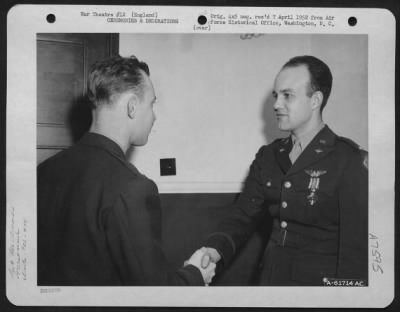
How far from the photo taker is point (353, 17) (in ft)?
2.16

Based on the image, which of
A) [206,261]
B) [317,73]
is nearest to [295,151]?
[317,73]

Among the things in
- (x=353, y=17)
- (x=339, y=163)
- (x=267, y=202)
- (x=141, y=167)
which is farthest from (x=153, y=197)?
(x=353, y=17)

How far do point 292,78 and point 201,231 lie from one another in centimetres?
29

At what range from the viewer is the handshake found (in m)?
0.65

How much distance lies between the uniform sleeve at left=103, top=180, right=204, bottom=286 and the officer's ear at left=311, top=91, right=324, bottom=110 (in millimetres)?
289

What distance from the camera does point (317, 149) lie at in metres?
0.65

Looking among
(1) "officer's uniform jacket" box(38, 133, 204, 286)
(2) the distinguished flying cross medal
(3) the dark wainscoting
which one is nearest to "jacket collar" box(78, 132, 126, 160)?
(1) "officer's uniform jacket" box(38, 133, 204, 286)

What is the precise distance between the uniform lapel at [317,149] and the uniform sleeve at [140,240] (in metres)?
0.24

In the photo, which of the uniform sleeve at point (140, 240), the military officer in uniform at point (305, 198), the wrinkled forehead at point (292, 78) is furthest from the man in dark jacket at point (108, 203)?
the wrinkled forehead at point (292, 78)

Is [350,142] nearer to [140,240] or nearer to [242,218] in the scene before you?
[242,218]

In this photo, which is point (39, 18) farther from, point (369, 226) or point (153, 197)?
point (369, 226)

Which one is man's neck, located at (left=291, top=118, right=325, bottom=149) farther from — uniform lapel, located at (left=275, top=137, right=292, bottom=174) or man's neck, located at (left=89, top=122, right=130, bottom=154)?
man's neck, located at (left=89, top=122, right=130, bottom=154)

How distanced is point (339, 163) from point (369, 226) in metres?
0.12

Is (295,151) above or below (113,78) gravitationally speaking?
below
